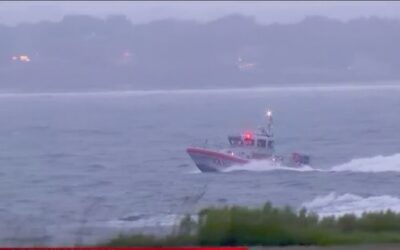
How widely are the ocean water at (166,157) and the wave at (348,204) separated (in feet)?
0.13

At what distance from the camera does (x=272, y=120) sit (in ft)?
98.6

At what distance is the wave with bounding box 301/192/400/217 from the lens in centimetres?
1928

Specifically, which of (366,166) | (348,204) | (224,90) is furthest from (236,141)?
(348,204)

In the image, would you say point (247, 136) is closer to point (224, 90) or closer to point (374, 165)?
point (224, 90)

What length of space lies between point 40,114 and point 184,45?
371 cm

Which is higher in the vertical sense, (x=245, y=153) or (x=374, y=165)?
(x=245, y=153)

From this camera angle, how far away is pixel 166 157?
26422 mm

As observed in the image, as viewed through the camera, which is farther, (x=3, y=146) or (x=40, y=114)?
(x=40, y=114)

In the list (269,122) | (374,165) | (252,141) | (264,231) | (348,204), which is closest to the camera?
(264,231)

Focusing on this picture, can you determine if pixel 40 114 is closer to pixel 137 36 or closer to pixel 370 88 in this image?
pixel 137 36

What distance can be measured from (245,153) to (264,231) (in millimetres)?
14453

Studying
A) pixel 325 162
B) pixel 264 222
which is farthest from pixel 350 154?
pixel 264 222

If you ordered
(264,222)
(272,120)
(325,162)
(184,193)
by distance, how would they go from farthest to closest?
(272,120) → (325,162) → (184,193) → (264,222)

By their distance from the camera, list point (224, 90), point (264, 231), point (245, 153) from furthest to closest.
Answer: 1. point (224, 90)
2. point (245, 153)
3. point (264, 231)
